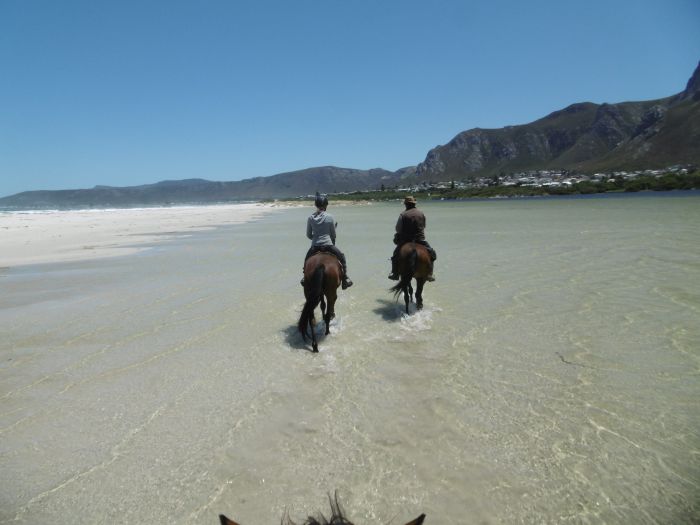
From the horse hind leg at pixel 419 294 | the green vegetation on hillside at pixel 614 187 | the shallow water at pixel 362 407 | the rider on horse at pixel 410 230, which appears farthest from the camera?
the green vegetation on hillside at pixel 614 187

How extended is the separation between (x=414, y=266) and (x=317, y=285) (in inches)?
98.6

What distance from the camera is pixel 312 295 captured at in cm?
671

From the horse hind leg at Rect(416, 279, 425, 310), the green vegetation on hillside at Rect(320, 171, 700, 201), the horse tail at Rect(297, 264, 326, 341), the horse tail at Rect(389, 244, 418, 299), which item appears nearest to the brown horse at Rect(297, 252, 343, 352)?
the horse tail at Rect(297, 264, 326, 341)

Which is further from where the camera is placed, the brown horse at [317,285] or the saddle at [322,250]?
the saddle at [322,250]

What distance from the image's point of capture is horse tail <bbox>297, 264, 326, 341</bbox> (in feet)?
21.9

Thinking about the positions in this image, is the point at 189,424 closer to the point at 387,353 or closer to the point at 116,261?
the point at 387,353

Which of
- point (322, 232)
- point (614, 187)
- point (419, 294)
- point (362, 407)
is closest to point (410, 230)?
point (419, 294)

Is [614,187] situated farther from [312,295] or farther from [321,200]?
[312,295]

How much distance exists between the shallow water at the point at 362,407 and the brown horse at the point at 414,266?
598mm

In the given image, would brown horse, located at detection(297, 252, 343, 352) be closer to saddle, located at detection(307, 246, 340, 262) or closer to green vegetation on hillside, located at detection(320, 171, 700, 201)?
A: saddle, located at detection(307, 246, 340, 262)

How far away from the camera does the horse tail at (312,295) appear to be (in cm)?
669

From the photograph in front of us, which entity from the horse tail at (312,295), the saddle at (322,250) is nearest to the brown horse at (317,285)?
the horse tail at (312,295)

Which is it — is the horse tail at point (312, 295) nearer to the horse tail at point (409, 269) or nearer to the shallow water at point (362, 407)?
the shallow water at point (362, 407)

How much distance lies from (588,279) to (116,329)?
11.3 m
